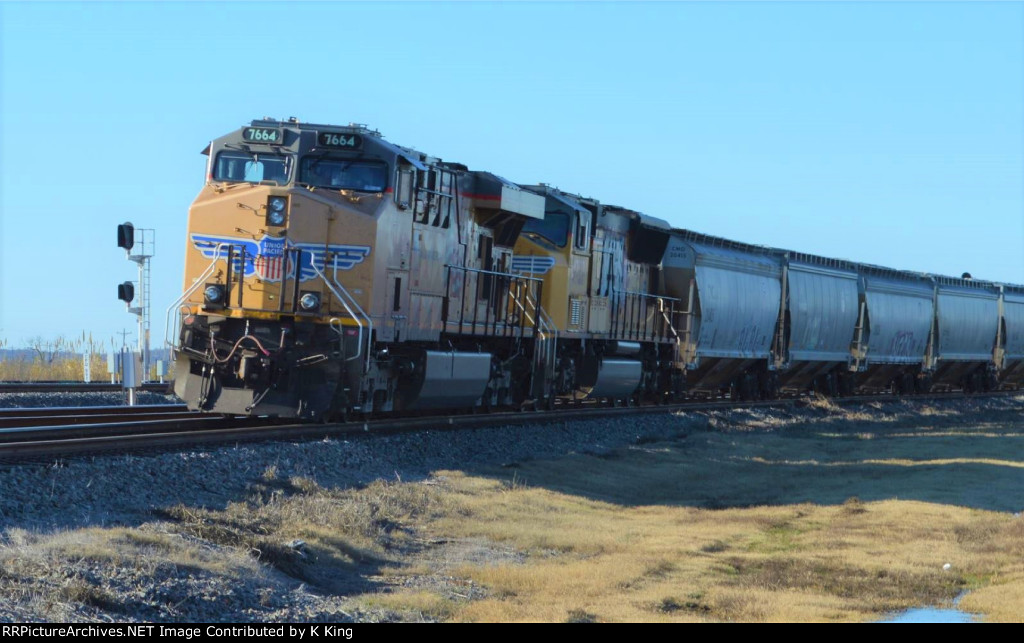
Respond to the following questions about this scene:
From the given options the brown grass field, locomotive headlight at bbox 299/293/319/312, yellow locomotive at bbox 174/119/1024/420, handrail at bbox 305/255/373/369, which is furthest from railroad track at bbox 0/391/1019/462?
the brown grass field

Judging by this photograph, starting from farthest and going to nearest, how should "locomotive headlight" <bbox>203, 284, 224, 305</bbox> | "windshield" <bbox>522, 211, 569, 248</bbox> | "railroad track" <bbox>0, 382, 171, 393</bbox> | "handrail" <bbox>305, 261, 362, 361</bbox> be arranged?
"windshield" <bbox>522, 211, 569, 248</bbox> → "railroad track" <bbox>0, 382, 171, 393</bbox> → "locomotive headlight" <bbox>203, 284, 224, 305</bbox> → "handrail" <bbox>305, 261, 362, 361</bbox>

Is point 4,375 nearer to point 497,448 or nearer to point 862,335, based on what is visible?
point 497,448

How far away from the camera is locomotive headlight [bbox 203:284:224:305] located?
15969 millimetres

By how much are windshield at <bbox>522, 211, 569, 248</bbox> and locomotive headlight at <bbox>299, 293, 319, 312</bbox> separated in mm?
7099

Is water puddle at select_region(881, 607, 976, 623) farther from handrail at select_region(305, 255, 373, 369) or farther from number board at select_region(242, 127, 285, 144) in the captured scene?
number board at select_region(242, 127, 285, 144)

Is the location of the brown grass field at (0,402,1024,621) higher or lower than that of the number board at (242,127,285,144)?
lower

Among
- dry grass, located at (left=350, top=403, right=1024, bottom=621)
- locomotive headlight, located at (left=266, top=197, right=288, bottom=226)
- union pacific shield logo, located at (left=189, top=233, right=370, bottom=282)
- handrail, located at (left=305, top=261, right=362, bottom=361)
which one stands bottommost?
dry grass, located at (left=350, top=403, right=1024, bottom=621)

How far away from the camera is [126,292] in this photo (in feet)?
79.0

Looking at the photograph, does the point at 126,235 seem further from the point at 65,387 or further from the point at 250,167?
Answer: the point at 250,167

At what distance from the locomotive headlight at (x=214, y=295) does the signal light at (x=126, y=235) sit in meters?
7.93

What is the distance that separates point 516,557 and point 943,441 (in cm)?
1553

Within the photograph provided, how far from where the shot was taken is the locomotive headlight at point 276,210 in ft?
52.7

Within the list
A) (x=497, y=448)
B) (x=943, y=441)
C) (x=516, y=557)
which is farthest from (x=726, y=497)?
(x=943, y=441)

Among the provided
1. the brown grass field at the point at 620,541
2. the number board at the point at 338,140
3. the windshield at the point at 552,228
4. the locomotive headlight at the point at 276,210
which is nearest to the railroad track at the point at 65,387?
the locomotive headlight at the point at 276,210
